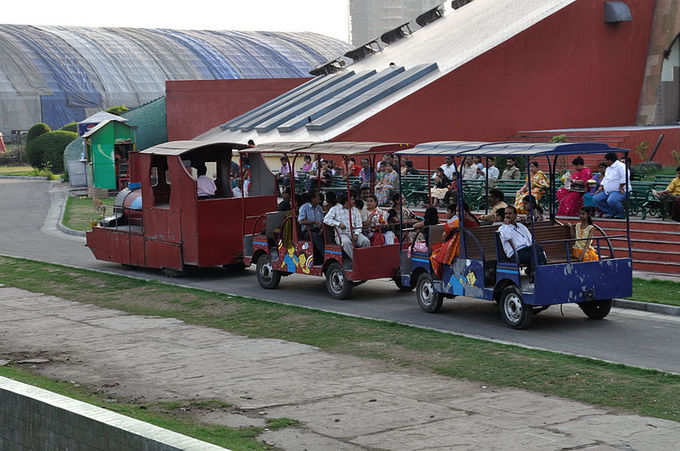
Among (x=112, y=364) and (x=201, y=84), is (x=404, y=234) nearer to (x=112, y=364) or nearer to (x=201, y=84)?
(x=112, y=364)

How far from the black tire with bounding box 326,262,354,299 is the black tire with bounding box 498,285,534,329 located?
136 inches

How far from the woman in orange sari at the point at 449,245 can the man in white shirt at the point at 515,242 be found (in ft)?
3.52

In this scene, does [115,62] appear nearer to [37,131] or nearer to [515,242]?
[37,131]

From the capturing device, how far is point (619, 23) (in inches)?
1389

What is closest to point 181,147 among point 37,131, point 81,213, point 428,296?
point 428,296

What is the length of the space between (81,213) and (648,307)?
2510cm

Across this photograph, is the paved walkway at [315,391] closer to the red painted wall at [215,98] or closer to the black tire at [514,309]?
the black tire at [514,309]

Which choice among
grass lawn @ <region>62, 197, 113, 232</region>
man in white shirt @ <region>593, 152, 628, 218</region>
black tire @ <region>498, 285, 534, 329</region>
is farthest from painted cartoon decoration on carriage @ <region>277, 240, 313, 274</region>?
grass lawn @ <region>62, 197, 113, 232</region>

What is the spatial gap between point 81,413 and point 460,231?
764 cm

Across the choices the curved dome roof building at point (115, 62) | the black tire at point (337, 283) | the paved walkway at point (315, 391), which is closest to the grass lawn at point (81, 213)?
the black tire at point (337, 283)

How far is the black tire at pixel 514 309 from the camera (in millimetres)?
13664

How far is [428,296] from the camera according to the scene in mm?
15492

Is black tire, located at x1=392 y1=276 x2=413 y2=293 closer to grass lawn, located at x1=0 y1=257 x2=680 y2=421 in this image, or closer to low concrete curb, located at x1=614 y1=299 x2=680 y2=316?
grass lawn, located at x1=0 y1=257 x2=680 y2=421

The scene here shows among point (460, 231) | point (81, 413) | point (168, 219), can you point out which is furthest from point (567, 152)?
point (168, 219)
